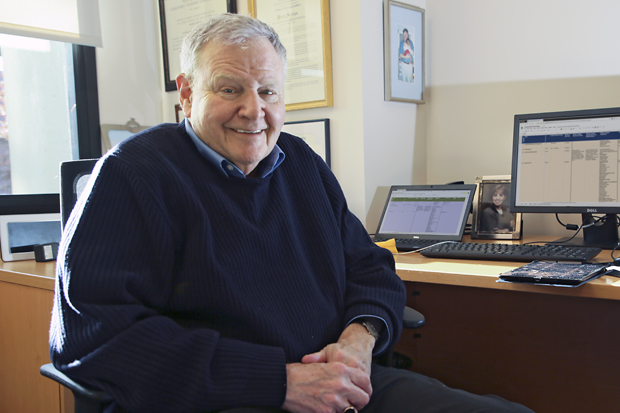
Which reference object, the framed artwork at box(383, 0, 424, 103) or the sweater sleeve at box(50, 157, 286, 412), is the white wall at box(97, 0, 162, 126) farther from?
the sweater sleeve at box(50, 157, 286, 412)

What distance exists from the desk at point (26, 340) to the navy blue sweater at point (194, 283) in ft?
2.37

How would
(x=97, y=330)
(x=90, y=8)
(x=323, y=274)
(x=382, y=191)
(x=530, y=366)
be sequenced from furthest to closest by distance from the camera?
1. (x=90, y=8)
2. (x=382, y=191)
3. (x=530, y=366)
4. (x=323, y=274)
5. (x=97, y=330)

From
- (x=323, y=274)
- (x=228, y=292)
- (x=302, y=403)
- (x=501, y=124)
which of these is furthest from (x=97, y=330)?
(x=501, y=124)

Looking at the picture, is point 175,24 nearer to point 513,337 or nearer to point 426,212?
point 426,212

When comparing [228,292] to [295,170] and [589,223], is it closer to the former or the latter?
[295,170]

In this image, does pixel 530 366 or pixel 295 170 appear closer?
pixel 295 170

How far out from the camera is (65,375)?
2.81ft

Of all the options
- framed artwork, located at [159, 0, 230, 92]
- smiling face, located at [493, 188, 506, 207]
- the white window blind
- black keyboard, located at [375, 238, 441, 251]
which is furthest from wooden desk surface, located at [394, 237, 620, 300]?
the white window blind

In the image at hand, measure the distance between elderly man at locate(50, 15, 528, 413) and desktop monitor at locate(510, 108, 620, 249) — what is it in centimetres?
67

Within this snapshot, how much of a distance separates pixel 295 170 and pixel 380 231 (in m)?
0.72

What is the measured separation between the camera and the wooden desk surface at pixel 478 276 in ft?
3.61

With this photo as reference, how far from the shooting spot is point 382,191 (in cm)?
200

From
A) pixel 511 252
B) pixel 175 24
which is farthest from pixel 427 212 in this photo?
pixel 175 24

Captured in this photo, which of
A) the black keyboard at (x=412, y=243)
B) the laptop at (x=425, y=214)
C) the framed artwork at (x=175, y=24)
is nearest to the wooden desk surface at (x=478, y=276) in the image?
the black keyboard at (x=412, y=243)
